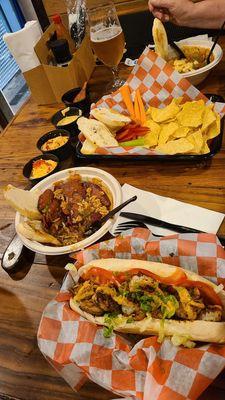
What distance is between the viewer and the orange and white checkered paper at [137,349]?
2.86ft

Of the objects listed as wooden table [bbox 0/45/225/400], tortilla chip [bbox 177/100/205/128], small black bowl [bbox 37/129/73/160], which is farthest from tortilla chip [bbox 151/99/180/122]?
small black bowl [bbox 37/129/73/160]

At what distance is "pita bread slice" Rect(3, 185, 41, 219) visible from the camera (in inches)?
51.7

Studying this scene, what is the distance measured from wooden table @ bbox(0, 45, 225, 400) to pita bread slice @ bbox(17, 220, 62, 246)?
98mm

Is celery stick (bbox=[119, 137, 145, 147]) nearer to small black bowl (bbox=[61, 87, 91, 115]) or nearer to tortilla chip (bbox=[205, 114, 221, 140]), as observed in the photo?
tortilla chip (bbox=[205, 114, 221, 140])

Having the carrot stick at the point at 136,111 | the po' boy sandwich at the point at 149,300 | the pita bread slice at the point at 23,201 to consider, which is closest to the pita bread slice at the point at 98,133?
the carrot stick at the point at 136,111

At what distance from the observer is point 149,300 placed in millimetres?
1091

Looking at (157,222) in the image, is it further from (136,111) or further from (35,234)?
(136,111)

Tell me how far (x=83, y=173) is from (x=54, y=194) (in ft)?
0.61

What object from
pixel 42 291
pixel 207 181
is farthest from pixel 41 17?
pixel 42 291

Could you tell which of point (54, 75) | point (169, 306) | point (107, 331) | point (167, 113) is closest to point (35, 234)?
point (107, 331)

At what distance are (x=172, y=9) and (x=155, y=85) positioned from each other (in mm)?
557

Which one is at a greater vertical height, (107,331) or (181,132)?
(181,132)

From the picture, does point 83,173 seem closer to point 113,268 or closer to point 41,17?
point 113,268

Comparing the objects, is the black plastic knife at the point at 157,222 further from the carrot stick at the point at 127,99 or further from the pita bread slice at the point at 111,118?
the carrot stick at the point at 127,99
